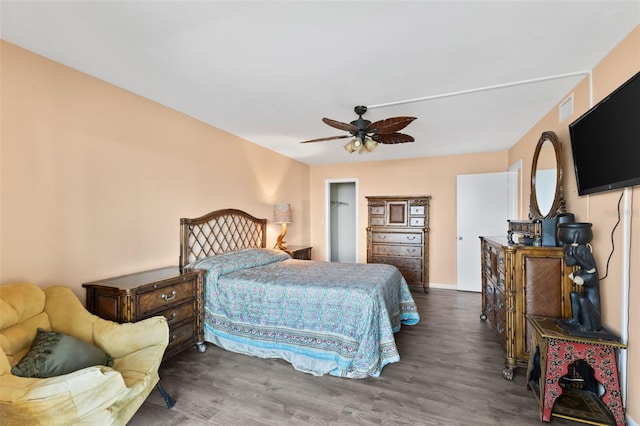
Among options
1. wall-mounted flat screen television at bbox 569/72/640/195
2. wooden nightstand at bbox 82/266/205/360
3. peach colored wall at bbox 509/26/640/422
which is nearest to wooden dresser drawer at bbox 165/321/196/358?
wooden nightstand at bbox 82/266/205/360

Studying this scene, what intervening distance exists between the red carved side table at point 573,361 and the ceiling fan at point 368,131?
1.85 metres

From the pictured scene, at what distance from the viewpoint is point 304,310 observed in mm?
2531

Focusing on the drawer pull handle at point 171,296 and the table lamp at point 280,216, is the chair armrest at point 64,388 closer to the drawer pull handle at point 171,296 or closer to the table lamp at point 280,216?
the drawer pull handle at point 171,296

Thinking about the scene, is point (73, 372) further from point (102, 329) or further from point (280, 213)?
point (280, 213)

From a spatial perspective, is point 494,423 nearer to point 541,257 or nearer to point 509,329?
point 509,329

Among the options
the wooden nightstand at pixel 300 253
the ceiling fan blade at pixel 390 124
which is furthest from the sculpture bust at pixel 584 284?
the wooden nightstand at pixel 300 253

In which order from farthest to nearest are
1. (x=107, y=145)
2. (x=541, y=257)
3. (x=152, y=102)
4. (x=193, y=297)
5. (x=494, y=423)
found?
(x=152, y=102), (x=193, y=297), (x=107, y=145), (x=541, y=257), (x=494, y=423)

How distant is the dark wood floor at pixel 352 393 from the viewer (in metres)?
1.85

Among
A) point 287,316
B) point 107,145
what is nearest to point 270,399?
point 287,316

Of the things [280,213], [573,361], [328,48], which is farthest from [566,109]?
[280,213]

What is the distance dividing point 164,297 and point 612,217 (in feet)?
11.0

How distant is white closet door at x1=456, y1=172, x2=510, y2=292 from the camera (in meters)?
4.72

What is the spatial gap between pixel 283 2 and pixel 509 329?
284 centimetres

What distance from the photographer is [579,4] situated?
1546mm
